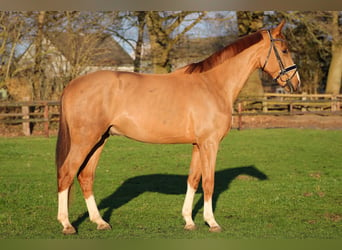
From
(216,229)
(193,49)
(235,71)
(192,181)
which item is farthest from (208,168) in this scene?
(193,49)

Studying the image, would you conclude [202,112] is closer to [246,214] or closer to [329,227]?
[246,214]

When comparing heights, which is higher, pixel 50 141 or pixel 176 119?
pixel 176 119

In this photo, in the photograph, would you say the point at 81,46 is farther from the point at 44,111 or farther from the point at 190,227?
the point at 190,227

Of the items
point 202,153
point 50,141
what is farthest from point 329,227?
point 50,141

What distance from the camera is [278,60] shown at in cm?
623

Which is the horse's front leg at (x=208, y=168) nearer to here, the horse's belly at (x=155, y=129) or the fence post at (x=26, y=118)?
the horse's belly at (x=155, y=129)

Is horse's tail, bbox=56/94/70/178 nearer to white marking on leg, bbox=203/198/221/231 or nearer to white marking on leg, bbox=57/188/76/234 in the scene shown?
white marking on leg, bbox=57/188/76/234

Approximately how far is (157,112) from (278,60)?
187 centimetres

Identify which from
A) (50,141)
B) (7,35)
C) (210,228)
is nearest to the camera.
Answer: (210,228)

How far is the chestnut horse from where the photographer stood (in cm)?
570

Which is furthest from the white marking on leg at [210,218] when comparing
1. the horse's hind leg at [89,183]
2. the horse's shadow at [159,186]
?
the horse's hind leg at [89,183]

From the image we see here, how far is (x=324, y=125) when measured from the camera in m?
21.8

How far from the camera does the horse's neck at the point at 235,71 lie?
6176 millimetres

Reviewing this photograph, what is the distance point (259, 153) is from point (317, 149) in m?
2.21
